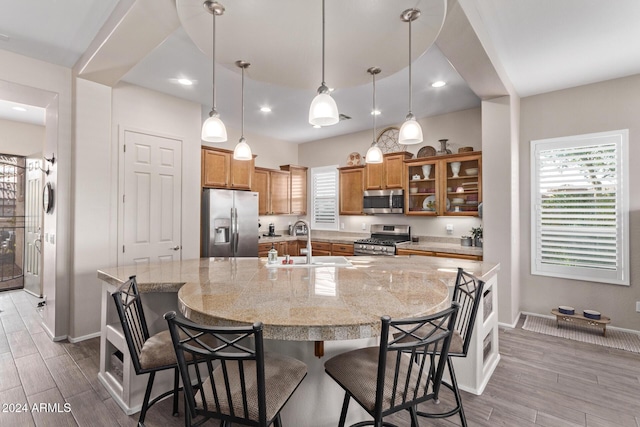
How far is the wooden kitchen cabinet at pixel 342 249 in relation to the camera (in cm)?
541

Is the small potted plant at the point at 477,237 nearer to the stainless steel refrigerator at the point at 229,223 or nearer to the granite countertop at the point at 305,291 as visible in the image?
the granite countertop at the point at 305,291

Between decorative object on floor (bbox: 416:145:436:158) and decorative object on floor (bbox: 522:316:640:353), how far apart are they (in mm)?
2621

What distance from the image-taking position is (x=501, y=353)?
3.07m

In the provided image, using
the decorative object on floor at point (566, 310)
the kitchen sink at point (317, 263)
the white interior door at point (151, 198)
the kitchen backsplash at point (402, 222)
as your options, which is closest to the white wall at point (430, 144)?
the kitchen backsplash at point (402, 222)

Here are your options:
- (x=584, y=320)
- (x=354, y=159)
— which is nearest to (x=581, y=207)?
(x=584, y=320)

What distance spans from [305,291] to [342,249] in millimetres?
3810

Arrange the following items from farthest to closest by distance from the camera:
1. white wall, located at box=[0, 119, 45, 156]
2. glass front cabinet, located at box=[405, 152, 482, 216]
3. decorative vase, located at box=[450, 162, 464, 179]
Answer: white wall, located at box=[0, 119, 45, 156] < decorative vase, located at box=[450, 162, 464, 179] < glass front cabinet, located at box=[405, 152, 482, 216]

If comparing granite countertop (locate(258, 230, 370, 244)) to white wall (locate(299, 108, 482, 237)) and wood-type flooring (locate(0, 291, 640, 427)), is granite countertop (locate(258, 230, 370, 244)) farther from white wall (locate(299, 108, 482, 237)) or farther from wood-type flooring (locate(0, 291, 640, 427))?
wood-type flooring (locate(0, 291, 640, 427))

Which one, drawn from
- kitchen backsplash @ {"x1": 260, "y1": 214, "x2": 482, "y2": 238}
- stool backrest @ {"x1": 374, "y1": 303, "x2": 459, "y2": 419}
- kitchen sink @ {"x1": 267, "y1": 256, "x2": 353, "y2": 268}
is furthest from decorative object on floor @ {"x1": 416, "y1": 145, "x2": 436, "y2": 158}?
stool backrest @ {"x1": 374, "y1": 303, "x2": 459, "y2": 419}

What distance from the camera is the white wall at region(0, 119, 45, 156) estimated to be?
5.01m

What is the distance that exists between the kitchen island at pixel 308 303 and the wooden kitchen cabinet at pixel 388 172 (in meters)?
2.42

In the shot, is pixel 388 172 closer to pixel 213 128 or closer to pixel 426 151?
pixel 426 151

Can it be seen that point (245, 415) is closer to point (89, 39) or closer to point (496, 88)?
point (89, 39)

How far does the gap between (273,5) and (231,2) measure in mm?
207
